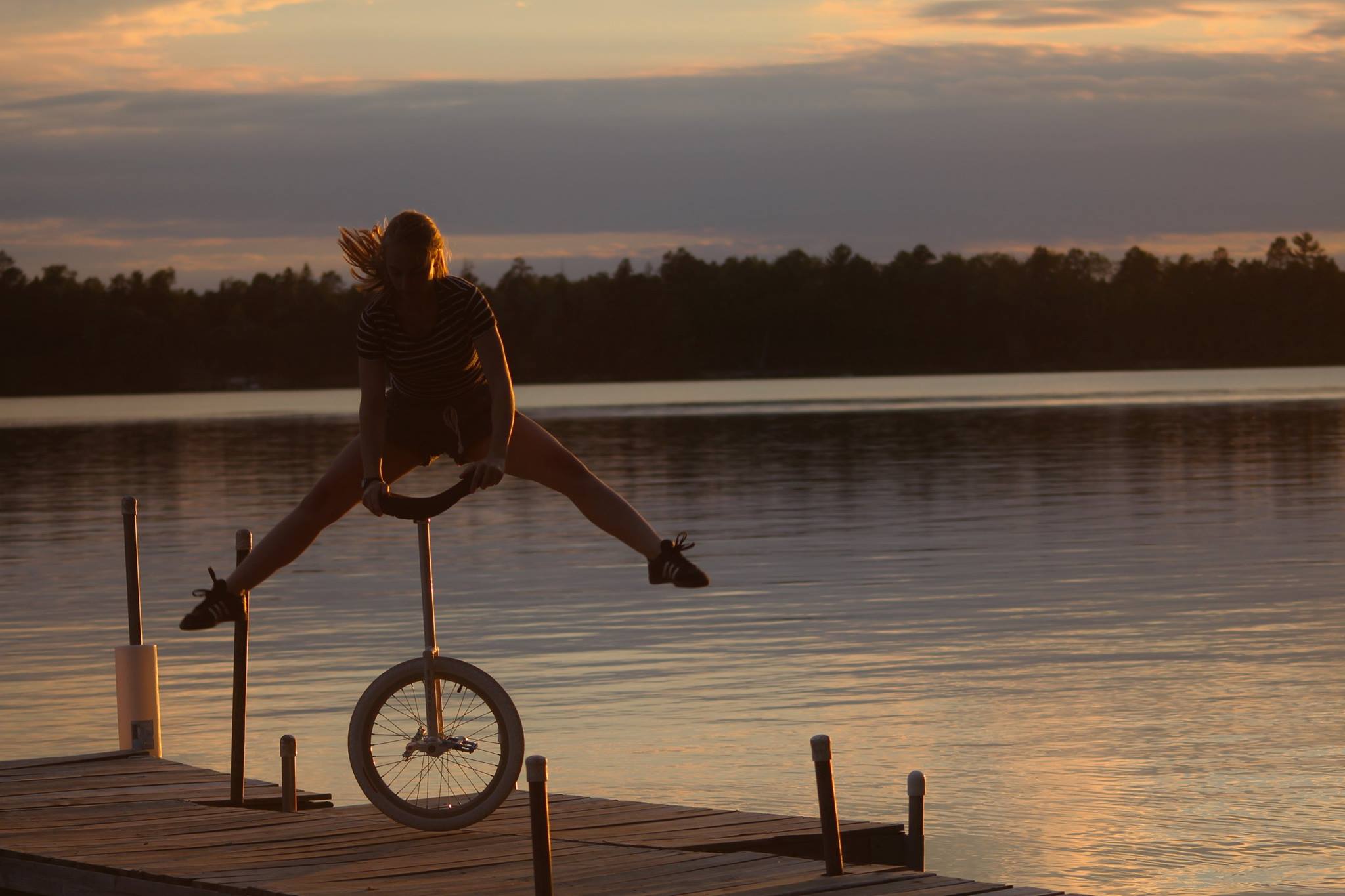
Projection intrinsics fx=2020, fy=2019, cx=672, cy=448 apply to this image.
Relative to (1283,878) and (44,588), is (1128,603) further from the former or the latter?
(44,588)

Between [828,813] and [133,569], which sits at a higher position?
[133,569]

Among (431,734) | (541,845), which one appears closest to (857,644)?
(431,734)

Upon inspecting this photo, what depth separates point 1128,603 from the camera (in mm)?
20672

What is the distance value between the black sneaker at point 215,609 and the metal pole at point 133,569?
309 centimetres

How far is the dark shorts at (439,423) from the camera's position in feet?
26.5

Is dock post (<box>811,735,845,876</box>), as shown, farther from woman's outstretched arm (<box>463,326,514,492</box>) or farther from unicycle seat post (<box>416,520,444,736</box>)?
unicycle seat post (<box>416,520,444,736</box>)

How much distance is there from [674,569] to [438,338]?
1305 mm

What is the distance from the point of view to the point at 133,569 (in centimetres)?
1181

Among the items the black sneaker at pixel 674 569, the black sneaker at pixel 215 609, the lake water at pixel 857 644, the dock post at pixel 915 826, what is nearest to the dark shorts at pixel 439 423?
the black sneaker at pixel 674 569

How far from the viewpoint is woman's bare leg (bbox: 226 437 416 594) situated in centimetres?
808

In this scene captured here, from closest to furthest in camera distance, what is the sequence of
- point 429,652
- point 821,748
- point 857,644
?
point 821,748, point 429,652, point 857,644

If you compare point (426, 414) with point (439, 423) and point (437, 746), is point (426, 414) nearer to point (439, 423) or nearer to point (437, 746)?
point (439, 423)

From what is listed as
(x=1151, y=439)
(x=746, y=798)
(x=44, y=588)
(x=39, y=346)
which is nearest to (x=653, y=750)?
(x=746, y=798)

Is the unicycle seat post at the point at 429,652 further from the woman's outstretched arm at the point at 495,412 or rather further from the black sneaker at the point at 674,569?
the black sneaker at the point at 674,569
